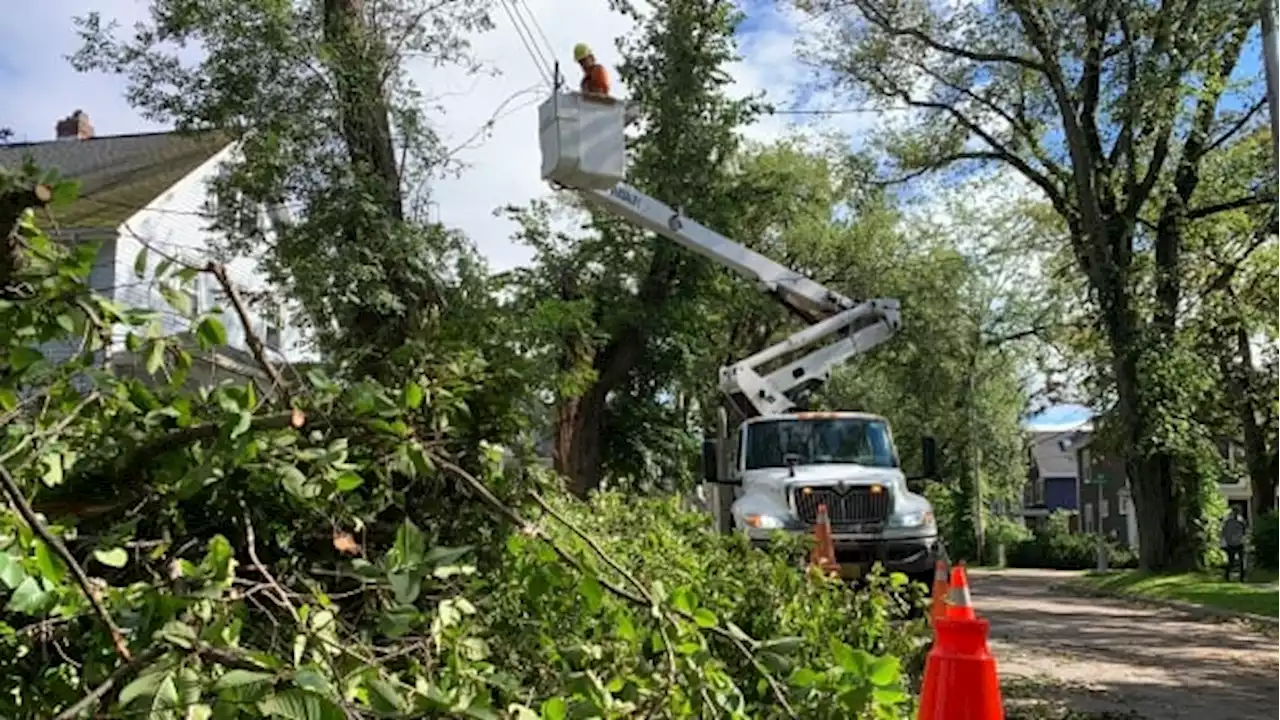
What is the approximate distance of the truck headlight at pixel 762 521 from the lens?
12.6 meters

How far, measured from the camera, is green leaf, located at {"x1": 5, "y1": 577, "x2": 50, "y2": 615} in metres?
1.83

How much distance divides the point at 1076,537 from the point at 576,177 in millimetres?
46414

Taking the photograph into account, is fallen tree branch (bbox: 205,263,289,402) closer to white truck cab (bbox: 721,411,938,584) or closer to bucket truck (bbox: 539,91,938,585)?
bucket truck (bbox: 539,91,938,585)

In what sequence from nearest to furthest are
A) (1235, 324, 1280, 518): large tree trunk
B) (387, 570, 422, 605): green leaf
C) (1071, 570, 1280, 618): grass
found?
1. (387, 570, 422, 605): green leaf
2. (1071, 570, 1280, 618): grass
3. (1235, 324, 1280, 518): large tree trunk

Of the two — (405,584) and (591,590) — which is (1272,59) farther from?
(405,584)

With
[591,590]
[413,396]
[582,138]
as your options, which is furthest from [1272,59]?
[413,396]

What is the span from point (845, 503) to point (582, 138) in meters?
4.99

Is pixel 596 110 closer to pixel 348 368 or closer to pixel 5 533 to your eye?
pixel 348 368

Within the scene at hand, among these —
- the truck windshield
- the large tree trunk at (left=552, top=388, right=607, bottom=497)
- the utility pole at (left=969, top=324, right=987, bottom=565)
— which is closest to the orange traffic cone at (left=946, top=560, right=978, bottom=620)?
the truck windshield

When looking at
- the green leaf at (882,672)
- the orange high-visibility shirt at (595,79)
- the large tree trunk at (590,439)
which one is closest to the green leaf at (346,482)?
the green leaf at (882,672)

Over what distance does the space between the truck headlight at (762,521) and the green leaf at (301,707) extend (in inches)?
432

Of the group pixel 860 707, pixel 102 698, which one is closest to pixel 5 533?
pixel 102 698

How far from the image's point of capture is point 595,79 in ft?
37.9

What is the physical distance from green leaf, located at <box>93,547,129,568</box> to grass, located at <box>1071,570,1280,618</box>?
1732 cm
